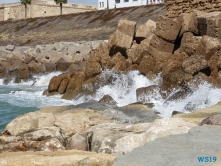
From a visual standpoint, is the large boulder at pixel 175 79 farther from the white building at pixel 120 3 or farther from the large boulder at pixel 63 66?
the white building at pixel 120 3

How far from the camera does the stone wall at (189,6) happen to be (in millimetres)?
15105

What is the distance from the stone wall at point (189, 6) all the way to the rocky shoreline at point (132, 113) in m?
0.75

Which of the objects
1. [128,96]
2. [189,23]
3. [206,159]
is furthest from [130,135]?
[189,23]

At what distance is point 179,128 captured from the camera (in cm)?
589

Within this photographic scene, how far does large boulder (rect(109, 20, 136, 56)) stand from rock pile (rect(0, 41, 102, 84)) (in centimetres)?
427

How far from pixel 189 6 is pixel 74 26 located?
25.3 metres

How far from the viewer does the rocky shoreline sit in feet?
16.2

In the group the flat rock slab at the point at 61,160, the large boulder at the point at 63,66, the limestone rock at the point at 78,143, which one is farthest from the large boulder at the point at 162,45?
the flat rock slab at the point at 61,160

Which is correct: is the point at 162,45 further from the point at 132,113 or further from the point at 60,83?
the point at 132,113

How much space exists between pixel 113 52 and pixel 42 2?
49.0 meters

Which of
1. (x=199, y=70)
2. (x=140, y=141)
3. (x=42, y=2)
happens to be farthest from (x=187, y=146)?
(x=42, y=2)

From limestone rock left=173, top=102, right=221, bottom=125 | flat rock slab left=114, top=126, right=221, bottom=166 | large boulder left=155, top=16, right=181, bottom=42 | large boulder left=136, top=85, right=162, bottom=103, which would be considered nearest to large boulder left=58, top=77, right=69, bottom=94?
large boulder left=155, top=16, right=181, bottom=42

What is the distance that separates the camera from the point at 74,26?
40.3m

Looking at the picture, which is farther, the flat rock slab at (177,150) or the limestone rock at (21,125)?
the limestone rock at (21,125)
